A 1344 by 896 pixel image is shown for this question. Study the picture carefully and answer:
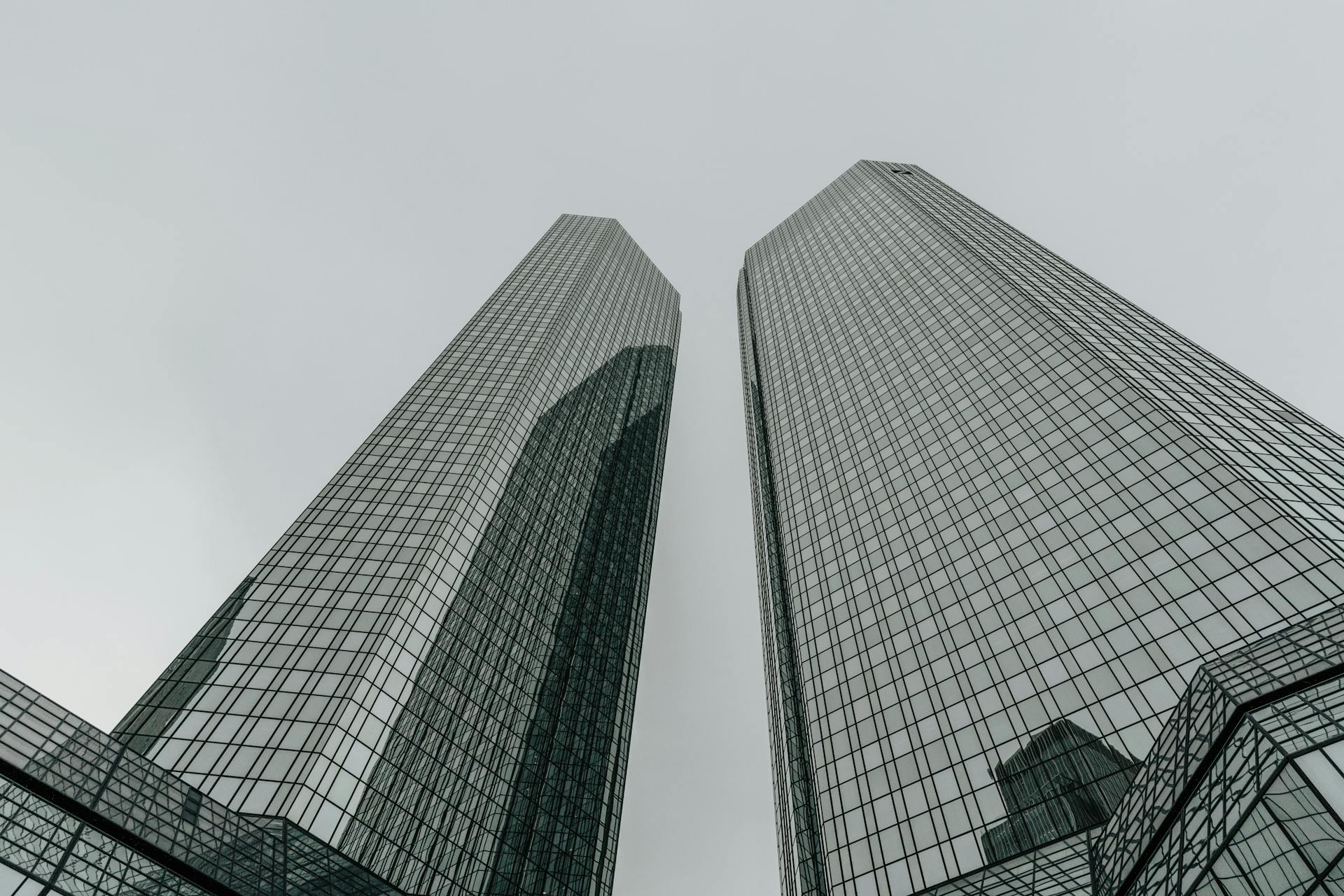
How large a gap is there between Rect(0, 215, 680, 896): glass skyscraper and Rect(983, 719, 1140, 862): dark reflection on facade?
3629cm

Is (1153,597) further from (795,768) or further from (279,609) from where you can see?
(279,609)

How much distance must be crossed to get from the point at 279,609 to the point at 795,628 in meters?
42.3

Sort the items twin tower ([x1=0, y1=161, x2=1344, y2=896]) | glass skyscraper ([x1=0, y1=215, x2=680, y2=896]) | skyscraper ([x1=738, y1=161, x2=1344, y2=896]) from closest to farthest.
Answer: skyscraper ([x1=738, y1=161, x2=1344, y2=896]) < twin tower ([x1=0, y1=161, x2=1344, y2=896]) < glass skyscraper ([x1=0, y1=215, x2=680, y2=896])

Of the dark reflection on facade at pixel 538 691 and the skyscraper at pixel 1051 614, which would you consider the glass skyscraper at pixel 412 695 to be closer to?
the dark reflection on facade at pixel 538 691

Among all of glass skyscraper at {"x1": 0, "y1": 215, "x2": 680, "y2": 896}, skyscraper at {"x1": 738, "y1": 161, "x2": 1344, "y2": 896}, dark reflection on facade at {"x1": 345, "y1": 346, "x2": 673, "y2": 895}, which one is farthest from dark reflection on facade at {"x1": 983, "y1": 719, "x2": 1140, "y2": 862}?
dark reflection on facade at {"x1": 345, "y1": 346, "x2": 673, "y2": 895}

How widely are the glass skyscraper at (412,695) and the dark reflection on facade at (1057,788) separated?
36.3m

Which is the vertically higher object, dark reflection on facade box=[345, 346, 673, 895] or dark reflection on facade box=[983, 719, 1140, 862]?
dark reflection on facade box=[345, 346, 673, 895]

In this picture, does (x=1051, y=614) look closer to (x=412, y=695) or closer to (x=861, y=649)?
(x=861, y=649)

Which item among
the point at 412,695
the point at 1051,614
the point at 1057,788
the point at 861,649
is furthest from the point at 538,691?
the point at 1057,788

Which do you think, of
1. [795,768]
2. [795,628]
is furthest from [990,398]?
[795,768]

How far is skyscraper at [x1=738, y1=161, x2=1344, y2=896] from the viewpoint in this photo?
26109mm

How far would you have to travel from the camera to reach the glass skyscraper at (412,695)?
105ft

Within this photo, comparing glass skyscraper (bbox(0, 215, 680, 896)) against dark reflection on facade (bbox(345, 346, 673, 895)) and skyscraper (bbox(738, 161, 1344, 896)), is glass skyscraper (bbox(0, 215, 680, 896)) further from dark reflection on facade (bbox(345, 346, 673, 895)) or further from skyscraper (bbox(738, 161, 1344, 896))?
skyscraper (bbox(738, 161, 1344, 896))

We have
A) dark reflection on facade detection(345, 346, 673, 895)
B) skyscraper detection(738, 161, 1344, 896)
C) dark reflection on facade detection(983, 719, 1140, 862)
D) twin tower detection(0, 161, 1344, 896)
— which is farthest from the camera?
dark reflection on facade detection(345, 346, 673, 895)
